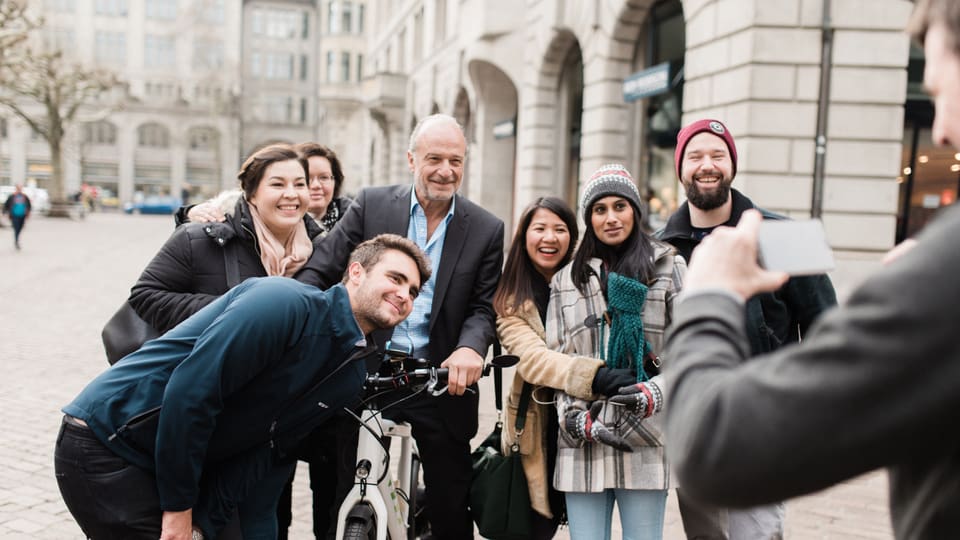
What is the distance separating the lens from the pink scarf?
3637 mm

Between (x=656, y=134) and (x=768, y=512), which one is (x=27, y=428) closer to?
(x=768, y=512)

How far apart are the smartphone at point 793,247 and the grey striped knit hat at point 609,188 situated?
2098 mm

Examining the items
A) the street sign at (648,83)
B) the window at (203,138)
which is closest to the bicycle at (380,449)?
the street sign at (648,83)

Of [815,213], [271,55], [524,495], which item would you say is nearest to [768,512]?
[524,495]

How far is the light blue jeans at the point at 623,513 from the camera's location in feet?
10.5

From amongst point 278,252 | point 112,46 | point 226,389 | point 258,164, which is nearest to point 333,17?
point 112,46

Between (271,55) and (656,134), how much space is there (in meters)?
62.8

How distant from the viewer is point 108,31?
6900 cm

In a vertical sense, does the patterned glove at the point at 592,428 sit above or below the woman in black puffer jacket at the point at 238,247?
below

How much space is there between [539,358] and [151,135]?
71267 millimetres

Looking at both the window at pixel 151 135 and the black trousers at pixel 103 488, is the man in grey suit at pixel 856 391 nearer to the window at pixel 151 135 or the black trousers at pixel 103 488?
the black trousers at pixel 103 488

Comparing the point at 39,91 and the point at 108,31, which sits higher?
the point at 108,31

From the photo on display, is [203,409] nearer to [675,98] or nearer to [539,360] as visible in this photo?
Answer: [539,360]

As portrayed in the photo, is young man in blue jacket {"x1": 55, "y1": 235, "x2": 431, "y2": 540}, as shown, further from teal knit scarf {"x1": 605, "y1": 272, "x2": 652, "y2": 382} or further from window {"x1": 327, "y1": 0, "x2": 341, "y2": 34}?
window {"x1": 327, "y1": 0, "x2": 341, "y2": 34}
